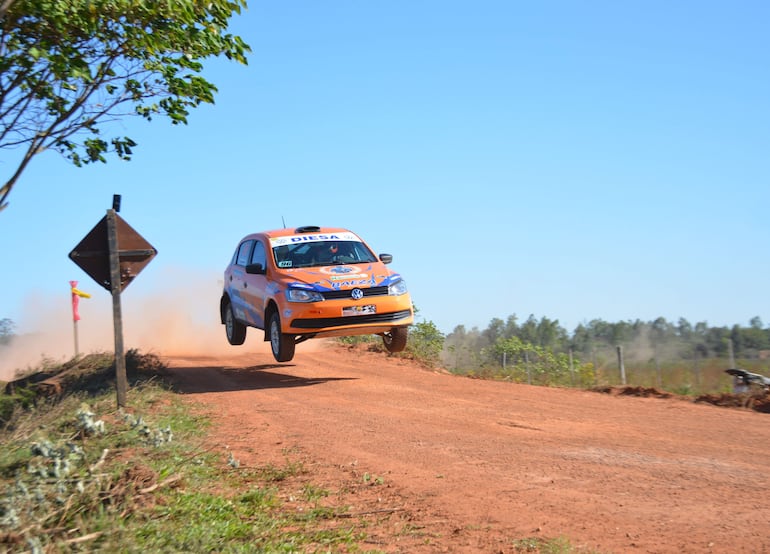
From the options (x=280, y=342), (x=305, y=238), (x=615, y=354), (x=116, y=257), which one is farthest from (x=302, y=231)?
(x=615, y=354)

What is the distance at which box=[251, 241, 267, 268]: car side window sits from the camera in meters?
13.9

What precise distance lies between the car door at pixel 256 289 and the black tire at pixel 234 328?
115 centimetres

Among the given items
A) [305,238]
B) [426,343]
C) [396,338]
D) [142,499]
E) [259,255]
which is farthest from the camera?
[426,343]

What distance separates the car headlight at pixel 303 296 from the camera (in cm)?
1243

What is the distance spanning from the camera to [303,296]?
41.0 ft

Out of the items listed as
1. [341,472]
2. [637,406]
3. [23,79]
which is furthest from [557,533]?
[23,79]

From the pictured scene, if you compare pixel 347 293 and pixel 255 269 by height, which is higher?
pixel 255 269

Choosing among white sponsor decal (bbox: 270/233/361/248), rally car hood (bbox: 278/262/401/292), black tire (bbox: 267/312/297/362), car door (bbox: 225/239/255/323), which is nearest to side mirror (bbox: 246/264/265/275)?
white sponsor decal (bbox: 270/233/361/248)

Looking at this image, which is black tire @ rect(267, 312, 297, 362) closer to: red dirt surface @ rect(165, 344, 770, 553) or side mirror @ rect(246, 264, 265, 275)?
red dirt surface @ rect(165, 344, 770, 553)

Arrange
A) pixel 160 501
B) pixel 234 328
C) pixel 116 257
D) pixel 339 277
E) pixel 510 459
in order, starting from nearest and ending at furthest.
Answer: pixel 160 501, pixel 510 459, pixel 116 257, pixel 339 277, pixel 234 328

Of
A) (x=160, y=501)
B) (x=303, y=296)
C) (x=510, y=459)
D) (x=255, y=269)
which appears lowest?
(x=510, y=459)

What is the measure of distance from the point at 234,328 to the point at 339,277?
13.4 feet

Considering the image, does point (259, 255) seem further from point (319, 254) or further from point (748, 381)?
point (748, 381)

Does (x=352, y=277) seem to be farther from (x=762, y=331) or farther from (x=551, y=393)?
(x=762, y=331)
